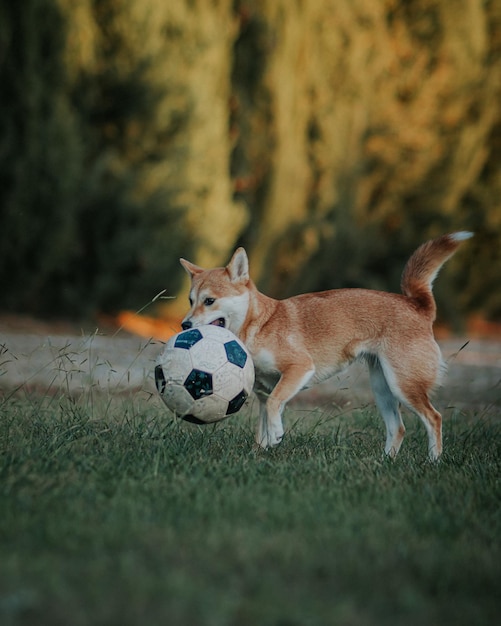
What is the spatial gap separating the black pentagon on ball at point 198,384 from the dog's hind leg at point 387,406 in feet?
3.93

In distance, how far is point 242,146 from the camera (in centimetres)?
1241

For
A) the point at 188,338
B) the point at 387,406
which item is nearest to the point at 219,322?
the point at 188,338

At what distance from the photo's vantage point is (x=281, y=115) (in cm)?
1234

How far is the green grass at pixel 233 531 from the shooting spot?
2.06 m

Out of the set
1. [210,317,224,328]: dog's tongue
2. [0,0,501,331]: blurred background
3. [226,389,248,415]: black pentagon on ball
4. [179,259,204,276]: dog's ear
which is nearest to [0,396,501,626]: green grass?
[226,389,248,415]: black pentagon on ball

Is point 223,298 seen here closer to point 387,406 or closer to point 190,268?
point 190,268

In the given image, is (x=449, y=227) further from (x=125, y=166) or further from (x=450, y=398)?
(x=450, y=398)

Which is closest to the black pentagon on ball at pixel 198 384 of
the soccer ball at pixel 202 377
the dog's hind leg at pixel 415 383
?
the soccer ball at pixel 202 377

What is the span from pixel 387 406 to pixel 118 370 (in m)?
3.73

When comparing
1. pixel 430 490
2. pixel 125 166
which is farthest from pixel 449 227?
pixel 430 490

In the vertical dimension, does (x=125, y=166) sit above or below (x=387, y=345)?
below

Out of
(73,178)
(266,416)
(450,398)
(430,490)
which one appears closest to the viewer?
(430,490)

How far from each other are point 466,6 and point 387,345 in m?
11.8

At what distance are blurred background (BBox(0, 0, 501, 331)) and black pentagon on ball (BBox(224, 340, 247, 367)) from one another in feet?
22.2
